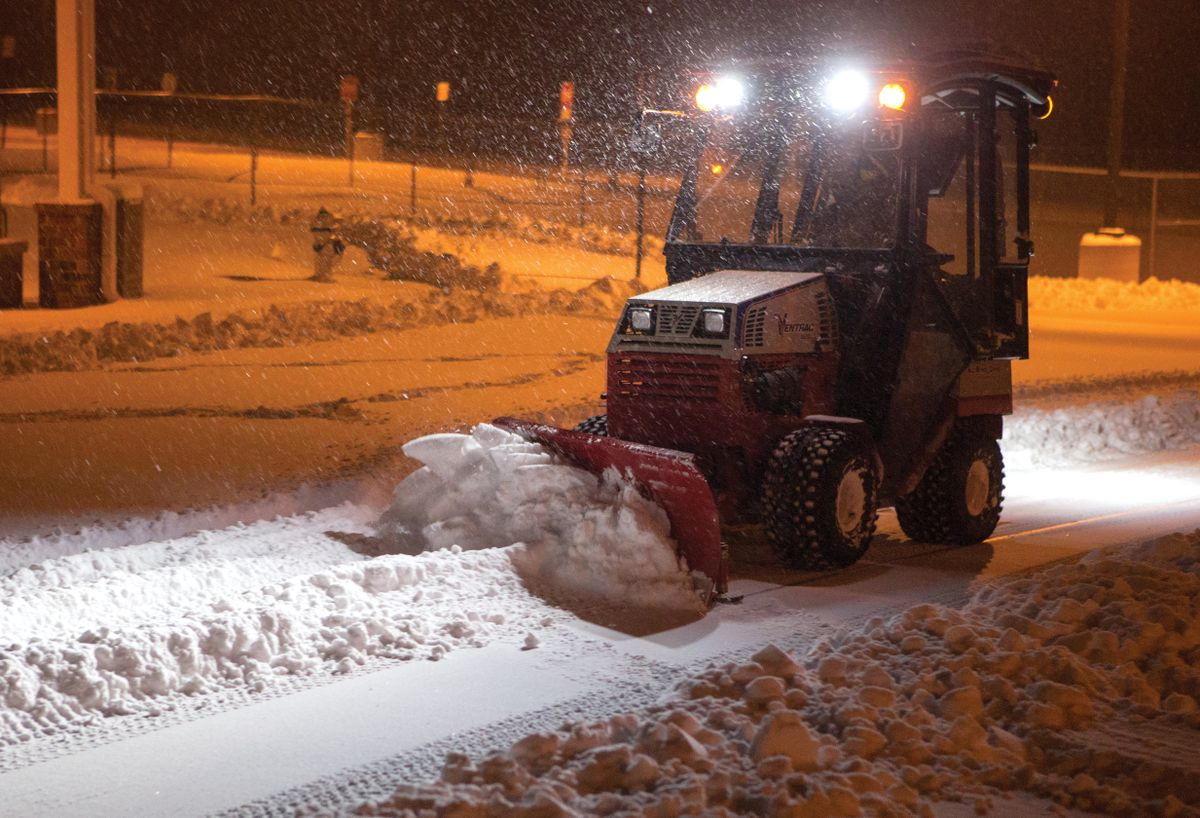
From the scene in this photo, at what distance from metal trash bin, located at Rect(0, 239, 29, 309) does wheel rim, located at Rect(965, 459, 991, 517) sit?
1179cm

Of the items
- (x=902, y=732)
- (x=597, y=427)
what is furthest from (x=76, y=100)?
(x=902, y=732)

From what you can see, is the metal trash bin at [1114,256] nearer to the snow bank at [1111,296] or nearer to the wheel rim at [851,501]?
the snow bank at [1111,296]

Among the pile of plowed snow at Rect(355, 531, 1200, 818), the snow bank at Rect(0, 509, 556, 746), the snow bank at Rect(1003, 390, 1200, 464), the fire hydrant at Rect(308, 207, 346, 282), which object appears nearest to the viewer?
the pile of plowed snow at Rect(355, 531, 1200, 818)

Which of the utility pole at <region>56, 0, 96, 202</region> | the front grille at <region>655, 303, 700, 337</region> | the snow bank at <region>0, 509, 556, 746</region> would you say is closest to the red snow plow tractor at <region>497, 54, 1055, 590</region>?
the front grille at <region>655, 303, 700, 337</region>

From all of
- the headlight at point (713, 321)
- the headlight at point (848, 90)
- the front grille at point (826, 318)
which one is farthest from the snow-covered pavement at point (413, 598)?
the headlight at point (848, 90)

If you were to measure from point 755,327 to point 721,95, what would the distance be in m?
1.70

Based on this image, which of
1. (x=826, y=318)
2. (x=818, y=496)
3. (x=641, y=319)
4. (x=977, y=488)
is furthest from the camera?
(x=977, y=488)

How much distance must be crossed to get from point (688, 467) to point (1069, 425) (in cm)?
609

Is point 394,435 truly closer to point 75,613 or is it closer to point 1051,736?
point 75,613

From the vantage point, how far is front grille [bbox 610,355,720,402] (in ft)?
25.6

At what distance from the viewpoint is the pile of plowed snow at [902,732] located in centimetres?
478

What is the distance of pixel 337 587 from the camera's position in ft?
22.2

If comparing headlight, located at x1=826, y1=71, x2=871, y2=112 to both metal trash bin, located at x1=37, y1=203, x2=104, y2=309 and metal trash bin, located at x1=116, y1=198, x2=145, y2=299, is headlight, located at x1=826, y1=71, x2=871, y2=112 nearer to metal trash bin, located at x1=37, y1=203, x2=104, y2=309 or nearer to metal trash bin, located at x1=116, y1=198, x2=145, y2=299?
metal trash bin, located at x1=37, y1=203, x2=104, y2=309

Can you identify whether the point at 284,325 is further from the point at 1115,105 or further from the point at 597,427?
the point at 1115,105
